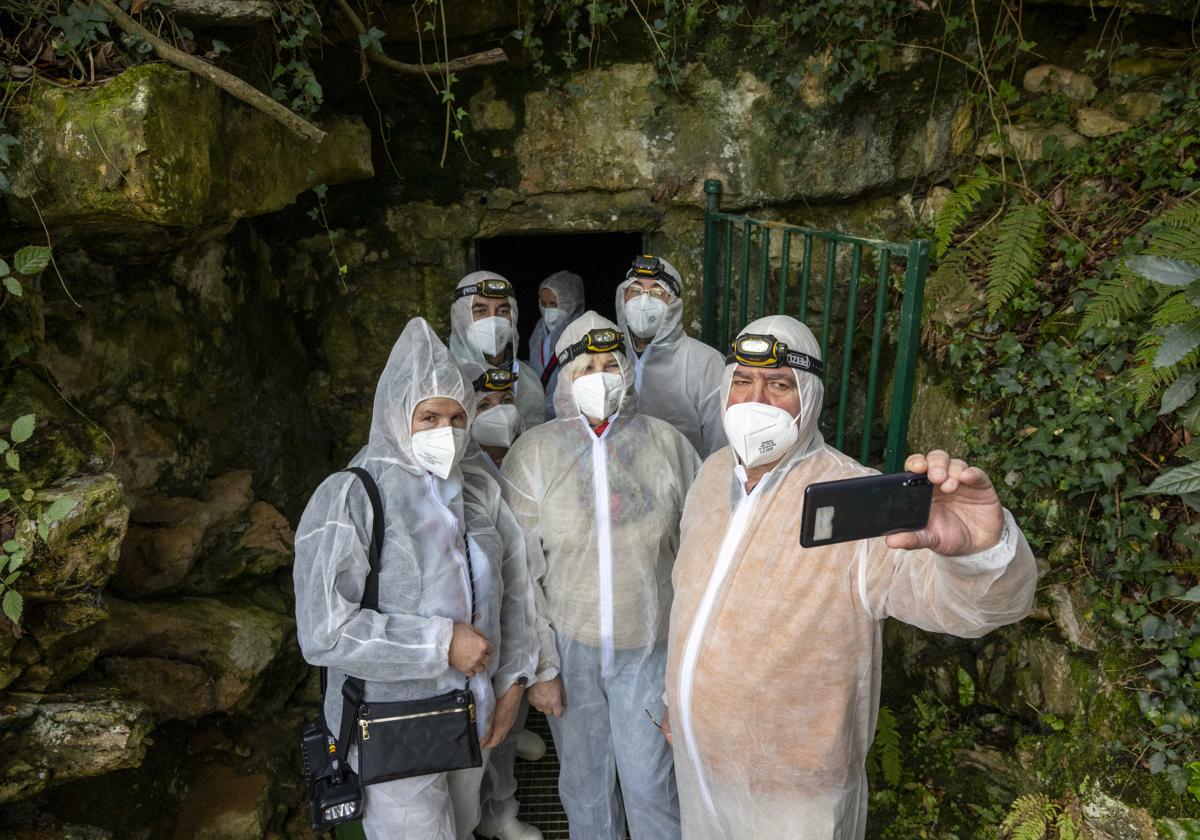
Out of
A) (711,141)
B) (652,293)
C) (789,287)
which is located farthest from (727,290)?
(711,141)

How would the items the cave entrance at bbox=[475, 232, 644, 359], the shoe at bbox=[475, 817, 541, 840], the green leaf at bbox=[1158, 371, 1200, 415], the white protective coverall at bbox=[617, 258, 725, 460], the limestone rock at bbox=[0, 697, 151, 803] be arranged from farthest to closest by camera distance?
the cave entrance at bbox=[475, 232, 644, 359] < the white protective coverall at bbox=[617, 258, 725, 460] < the shoe at bbox=[475, 817, 541, 840] < the green leaf at bbox=[1158, 371, 1200, 415] < the limestone rock at bbox=[0, 697, 151, 803]

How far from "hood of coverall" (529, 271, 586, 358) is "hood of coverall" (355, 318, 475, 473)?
216cm

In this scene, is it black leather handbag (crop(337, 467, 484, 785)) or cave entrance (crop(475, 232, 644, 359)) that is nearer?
black leather handbag (crop(337, 467, 484, 785))

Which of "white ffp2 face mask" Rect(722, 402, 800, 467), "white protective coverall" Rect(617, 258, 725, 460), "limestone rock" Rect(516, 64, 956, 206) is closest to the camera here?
"white ffp2 face mask" Rect(722, 402, 800, 467)

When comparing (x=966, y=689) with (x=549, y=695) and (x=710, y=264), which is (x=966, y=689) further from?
(x=710, y=264)

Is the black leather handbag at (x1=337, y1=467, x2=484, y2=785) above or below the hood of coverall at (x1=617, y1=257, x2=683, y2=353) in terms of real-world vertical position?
below

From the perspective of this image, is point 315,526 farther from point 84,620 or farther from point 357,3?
point 357,3

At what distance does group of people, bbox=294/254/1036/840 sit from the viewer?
1.92 m

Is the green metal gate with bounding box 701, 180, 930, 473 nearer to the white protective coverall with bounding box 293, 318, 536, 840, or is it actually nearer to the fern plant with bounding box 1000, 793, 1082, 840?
the fern plant with bounding box 1000, 793, 1082, 840

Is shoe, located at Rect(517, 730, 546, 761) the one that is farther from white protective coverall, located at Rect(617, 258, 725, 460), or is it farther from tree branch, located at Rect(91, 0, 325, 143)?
tree branch, located at Rect(91, 0, 325, 143)

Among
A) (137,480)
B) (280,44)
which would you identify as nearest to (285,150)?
(280,44)

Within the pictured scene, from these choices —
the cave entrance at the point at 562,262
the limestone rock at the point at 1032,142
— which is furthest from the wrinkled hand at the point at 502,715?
the cave entrance at the point at 562,262

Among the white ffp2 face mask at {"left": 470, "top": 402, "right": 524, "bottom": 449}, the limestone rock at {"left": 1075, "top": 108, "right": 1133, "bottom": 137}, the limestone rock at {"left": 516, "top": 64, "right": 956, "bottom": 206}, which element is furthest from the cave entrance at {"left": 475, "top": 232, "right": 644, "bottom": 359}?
the limestone rock at {"left": 1075, "top": 108, "right": 1133, "bottom": 137}

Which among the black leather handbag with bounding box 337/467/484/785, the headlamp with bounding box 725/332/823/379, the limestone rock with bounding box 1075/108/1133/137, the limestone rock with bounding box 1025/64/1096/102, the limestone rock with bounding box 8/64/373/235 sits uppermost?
the limestone rock with bounding box 1025/64/1096/102
